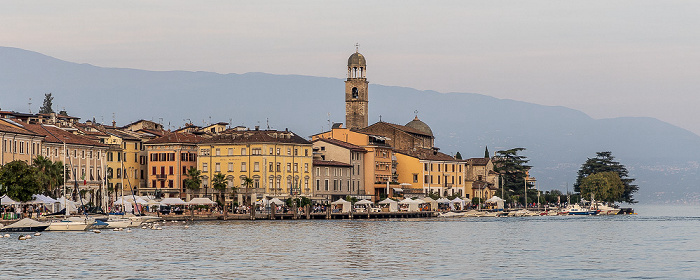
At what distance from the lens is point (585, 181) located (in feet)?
553

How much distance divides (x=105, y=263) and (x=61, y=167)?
155ft

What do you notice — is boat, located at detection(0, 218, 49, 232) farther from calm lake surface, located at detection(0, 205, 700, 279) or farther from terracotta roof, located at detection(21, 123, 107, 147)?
terracotta roof, located at detection(21, 123, 107, 147)

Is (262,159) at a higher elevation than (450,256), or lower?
higher

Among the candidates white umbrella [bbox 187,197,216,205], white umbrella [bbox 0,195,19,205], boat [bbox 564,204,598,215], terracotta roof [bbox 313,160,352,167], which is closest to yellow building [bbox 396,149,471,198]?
terracotta roof [bbox 313,160,352,167]

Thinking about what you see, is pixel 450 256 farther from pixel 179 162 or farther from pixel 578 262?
pixel 179 162

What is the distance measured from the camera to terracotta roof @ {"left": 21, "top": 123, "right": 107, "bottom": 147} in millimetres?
107644

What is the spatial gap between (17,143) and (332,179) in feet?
135

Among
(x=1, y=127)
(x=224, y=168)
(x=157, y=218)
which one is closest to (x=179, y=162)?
(x=224, y=168)

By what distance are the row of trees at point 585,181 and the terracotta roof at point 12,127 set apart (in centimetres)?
7620

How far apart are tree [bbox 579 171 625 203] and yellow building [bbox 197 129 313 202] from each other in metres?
54.8

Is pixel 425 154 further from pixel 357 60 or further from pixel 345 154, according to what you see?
pixel 357 60

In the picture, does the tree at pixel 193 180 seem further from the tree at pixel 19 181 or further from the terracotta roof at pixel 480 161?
the terracotta roof at pixel 480 161

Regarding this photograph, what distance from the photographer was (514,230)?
9200 centimetres

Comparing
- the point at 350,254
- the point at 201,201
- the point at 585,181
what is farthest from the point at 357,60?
the point at 350,254
